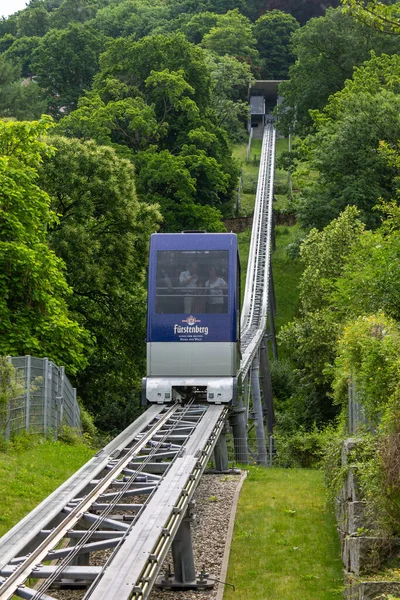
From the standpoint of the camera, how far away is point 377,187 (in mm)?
48000

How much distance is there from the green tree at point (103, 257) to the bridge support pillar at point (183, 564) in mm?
22164

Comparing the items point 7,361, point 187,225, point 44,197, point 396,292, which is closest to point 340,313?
point 396,292

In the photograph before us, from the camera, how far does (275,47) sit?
12075 cm

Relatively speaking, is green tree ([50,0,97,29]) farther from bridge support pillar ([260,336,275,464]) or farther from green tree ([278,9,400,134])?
bridge support pillar ([260,336,275,464])

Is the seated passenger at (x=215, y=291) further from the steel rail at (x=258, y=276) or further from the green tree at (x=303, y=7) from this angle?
the green tree at (x=303, y=7)

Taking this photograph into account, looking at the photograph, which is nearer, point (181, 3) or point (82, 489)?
point (82, 489)

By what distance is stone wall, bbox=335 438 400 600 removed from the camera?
→ 10.4m

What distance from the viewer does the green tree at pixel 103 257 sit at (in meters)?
35.4

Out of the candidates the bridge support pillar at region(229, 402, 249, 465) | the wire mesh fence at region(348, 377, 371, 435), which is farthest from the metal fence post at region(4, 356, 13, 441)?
the bridge support pillar at region(229, 402, 249, 465)

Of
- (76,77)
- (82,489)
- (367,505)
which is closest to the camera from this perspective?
(367,505)

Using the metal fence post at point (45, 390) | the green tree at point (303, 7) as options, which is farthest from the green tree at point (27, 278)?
the green tree at point (303, 7)

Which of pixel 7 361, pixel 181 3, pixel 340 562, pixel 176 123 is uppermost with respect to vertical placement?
pixel 181 3

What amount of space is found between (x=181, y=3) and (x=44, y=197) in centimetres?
11729

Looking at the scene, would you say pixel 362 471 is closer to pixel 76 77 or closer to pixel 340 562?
pixel 340 562
